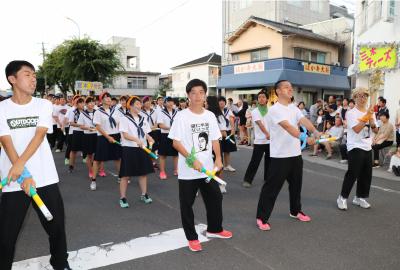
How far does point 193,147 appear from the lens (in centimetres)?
385

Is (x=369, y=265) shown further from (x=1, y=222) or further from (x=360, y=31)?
(x=360, y=31)

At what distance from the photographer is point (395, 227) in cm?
458

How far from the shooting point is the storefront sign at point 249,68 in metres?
24.7

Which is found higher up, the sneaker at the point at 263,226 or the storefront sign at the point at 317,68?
the storefront sign at the point at 317,68

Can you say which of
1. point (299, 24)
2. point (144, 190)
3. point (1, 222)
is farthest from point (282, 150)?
point (299, 24)

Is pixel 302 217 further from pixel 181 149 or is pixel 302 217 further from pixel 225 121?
pixel 225 121

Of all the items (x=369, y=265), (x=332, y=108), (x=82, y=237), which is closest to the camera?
(x=369, y=265)

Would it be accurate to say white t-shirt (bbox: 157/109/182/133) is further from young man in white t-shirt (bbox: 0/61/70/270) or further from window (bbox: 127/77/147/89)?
window (bbox: 127/77/147/89)

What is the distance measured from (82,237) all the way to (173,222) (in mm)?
1244

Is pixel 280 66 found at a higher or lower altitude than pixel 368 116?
higher

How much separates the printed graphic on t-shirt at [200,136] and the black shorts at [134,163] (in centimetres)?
200

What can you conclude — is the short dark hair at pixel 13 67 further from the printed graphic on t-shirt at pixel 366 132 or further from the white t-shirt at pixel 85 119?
the white t-shirt at pixel 85 119

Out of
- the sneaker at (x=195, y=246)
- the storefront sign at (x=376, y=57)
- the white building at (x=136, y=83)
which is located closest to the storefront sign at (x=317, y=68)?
the storefront sign at (x=376, y=57)

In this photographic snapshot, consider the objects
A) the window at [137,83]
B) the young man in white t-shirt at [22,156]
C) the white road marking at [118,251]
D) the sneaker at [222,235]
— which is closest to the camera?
the young man in white t-shirt at [22,156]
